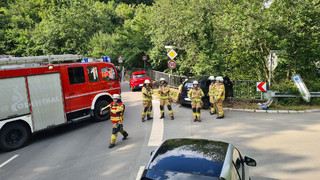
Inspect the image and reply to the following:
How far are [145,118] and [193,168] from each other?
7.97m

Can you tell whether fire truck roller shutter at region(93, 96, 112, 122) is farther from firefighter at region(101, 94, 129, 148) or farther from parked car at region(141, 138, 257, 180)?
parked car at region(141, 138, 257, 180)

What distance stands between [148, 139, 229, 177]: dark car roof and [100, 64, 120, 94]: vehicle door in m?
7.62

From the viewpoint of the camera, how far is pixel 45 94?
859cm

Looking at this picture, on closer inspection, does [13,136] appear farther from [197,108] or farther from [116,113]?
[197,108]

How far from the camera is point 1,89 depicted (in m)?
7.48

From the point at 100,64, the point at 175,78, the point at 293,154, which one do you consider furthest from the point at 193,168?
the point at 175,78

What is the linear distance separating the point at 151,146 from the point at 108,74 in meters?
4.93

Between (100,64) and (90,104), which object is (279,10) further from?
(90,104)

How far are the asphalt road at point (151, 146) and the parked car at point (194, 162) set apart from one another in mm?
2293

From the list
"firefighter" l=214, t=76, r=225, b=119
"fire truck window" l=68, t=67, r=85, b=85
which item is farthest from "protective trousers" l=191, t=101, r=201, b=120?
"fire truck window" l=68, t=67, r=85, b=85

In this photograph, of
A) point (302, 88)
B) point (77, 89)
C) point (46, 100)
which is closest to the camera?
point (46, 100)

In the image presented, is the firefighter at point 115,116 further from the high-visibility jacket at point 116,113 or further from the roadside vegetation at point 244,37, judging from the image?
the roadside vegetation at point 244,37

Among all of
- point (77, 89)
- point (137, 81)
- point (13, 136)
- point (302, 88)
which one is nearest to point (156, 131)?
point (77, 89)

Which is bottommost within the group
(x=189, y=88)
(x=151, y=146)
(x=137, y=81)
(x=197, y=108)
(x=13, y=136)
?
(x=151, y=146)
